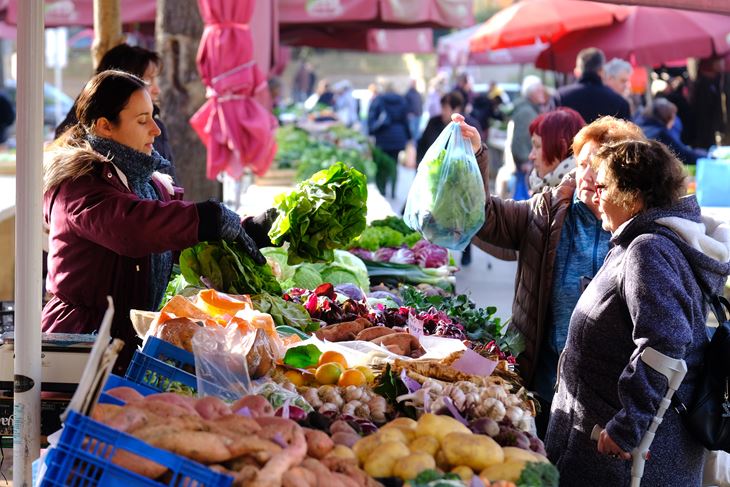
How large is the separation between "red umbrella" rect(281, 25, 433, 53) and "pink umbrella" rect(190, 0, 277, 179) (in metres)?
8.22

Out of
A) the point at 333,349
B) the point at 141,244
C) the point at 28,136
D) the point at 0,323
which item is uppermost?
the point at 28,136

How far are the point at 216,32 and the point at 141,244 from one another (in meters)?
4.55

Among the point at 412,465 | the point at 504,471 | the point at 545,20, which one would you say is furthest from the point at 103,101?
the point at 545,20

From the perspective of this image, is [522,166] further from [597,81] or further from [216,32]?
[216,32]

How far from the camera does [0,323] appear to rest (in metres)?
5.56

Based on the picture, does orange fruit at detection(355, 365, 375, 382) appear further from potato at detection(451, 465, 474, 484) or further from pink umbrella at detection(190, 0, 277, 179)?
pink umbrella at detection(190, 0, 277, 179)

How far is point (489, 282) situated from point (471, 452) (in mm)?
8929

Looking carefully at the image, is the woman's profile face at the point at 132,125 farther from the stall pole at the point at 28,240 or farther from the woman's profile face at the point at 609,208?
the woman's profile face at the point at 609,208

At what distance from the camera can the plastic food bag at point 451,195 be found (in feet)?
13.8

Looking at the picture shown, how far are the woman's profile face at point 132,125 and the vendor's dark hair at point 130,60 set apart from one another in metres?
1.43

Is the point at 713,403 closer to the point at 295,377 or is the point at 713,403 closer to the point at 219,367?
the point at 295,377

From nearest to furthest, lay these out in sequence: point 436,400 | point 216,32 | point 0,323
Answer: point 436,400, point 0,323, point 216,32

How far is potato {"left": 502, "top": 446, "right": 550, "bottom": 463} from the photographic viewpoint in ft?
8.42

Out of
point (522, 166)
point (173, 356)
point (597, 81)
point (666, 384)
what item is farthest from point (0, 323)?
point (522, 166)
